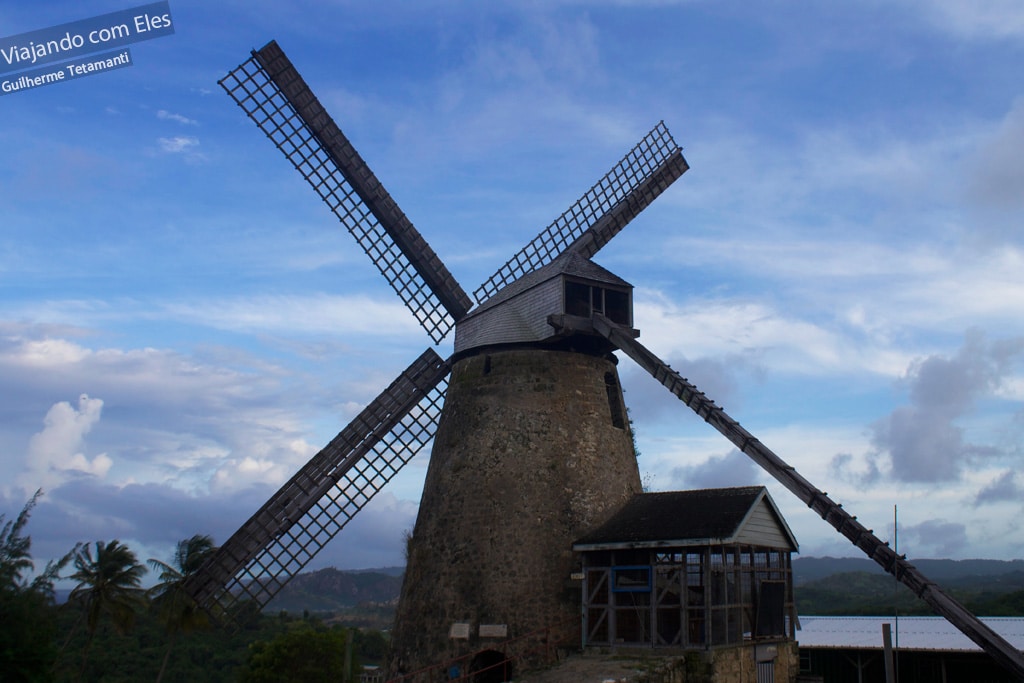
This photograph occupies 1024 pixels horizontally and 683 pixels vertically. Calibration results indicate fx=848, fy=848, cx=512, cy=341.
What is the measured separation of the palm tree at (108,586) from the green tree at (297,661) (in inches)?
293

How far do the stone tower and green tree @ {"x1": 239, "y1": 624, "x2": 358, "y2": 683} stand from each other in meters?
16.7

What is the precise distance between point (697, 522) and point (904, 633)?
44.1 ft

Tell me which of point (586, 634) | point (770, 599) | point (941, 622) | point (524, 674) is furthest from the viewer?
point (941, 622)

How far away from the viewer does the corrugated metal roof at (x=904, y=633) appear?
23922 mm

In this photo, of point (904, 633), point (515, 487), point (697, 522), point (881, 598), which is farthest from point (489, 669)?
point (881, 598)

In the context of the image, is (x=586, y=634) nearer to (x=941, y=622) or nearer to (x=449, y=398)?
(x=449, y=398)

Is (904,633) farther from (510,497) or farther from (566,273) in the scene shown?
(566,273)

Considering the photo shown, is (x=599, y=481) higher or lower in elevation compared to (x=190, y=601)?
higher

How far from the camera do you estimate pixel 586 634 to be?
61.6ft

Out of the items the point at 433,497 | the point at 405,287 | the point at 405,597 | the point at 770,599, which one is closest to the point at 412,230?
the point at 405,287

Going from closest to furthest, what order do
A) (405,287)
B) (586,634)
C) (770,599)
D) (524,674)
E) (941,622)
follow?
(524,674), (586,634), (770,599), (405,287), (941,622)

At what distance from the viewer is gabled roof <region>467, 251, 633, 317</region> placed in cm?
2172

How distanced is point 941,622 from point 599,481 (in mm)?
16553

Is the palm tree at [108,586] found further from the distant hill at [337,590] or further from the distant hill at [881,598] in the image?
the distant hill at [337,590]
